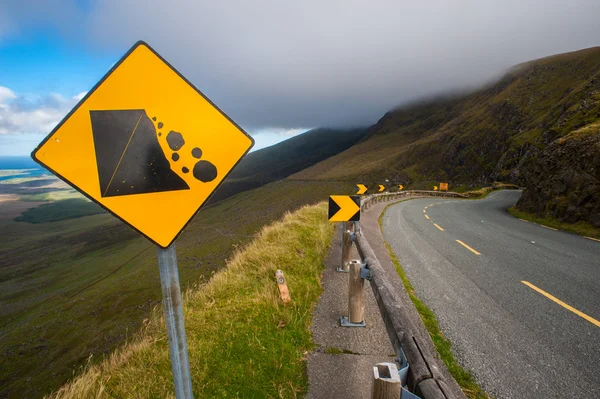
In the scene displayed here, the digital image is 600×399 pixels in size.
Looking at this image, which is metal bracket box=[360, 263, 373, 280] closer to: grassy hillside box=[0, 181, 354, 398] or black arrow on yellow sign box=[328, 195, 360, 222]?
black arrow on yellow sign box=[328, 195, 360, 222]

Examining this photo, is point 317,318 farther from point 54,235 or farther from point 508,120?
point 54,235

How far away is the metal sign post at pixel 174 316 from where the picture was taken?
5.03 ft

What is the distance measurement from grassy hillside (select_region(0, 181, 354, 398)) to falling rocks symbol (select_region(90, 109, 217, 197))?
6169 mm

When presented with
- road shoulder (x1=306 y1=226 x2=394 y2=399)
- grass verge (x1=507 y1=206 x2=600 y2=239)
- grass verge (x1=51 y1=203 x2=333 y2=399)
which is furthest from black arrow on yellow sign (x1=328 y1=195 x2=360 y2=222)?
grass verge (x1=507 y1=206 x2=600 y2=239)

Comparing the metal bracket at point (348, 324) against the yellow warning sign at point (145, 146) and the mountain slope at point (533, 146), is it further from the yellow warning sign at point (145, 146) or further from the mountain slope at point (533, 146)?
the mountain slope at point (533, 146)

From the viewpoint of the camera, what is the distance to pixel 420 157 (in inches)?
3903

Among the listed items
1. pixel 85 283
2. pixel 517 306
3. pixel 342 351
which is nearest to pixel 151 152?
pixel 342 351

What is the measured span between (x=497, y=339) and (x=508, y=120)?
318ft

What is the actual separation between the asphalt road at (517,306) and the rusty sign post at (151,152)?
3.51 m

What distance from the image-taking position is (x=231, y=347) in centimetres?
337

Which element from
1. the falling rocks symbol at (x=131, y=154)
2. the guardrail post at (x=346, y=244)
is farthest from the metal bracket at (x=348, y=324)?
the falling rocks symbol at (x=131, y=154)

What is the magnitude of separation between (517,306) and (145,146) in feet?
19.4

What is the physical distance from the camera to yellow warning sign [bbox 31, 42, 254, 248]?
1.42 meters

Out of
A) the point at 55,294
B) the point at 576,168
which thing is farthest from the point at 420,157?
the point at 55,294
